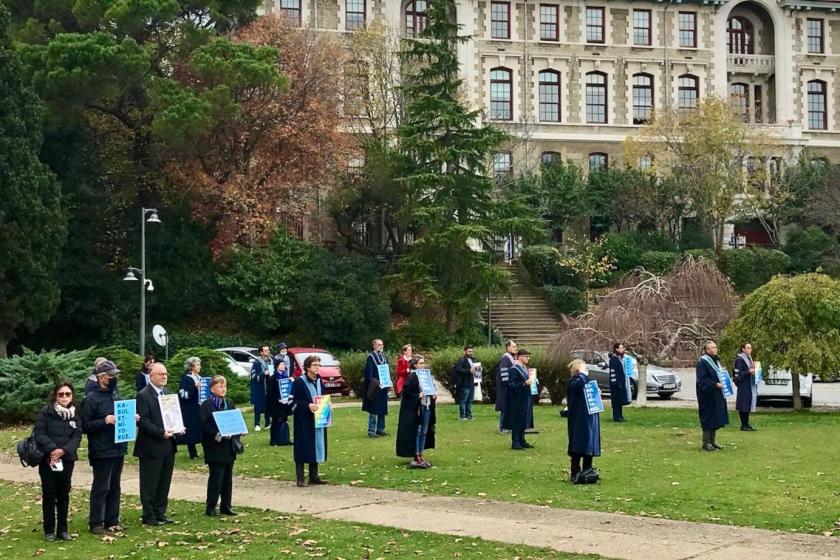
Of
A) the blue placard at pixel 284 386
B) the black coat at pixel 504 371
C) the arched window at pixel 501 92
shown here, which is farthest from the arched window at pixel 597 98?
the blue placard at pixel 284 386

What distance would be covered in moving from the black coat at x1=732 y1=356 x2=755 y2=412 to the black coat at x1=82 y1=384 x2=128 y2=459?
13.5 meters

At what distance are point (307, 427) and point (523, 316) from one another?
34986 mm

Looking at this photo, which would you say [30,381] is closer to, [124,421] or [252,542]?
[124,421]

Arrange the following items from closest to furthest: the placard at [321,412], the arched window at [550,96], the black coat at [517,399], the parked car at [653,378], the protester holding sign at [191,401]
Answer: the placard at [321,412]
the protester holding sign at [191,401]
the black coat at [517,399]
the parked car at [653,378]
the arched window at [550,96]

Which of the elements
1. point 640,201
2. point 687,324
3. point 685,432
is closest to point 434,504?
point 685,432

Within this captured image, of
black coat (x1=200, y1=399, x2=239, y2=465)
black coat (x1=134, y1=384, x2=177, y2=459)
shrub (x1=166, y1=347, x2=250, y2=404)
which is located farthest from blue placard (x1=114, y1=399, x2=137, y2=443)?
shrub (x1=166, y1=347, x2=250, y2=404)

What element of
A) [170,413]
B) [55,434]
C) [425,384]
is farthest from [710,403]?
[55,434]

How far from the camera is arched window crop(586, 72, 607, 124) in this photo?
6131 centimetres

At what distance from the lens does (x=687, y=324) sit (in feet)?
95.8

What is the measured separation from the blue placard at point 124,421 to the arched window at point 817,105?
2258 inches

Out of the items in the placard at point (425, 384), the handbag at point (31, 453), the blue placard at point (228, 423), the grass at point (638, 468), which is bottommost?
the grass at point (638, 468)

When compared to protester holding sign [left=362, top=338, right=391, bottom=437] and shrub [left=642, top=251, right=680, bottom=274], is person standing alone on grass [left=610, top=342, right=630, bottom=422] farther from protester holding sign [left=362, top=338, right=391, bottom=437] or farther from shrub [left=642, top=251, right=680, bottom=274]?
shrub [left=642, top=251, right=680, bottom=274]

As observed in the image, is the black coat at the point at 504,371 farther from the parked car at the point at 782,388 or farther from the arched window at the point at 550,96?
the arched window at the point at 550,96

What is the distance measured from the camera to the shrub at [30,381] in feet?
87.1
